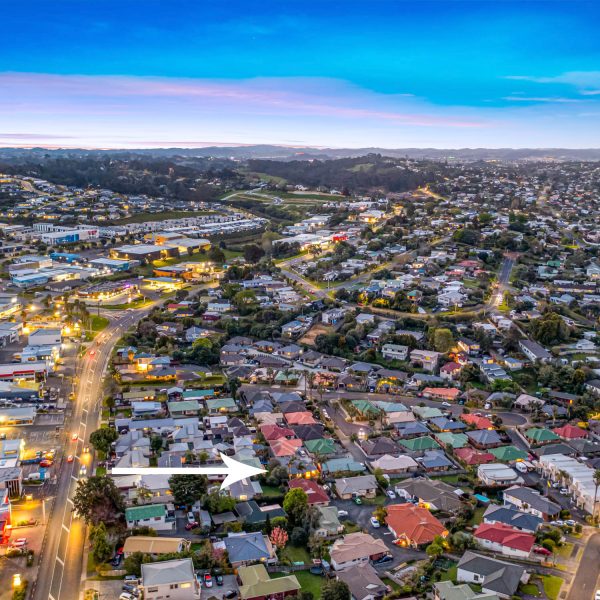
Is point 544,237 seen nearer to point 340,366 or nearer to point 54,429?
point 340,366

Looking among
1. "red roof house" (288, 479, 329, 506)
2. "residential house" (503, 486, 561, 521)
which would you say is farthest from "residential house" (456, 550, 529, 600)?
"red roof house" (288, 479, 329, 506)

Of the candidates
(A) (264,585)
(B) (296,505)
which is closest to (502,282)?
(B) (296,505)

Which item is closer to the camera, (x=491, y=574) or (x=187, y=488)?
(x=491, y=574)

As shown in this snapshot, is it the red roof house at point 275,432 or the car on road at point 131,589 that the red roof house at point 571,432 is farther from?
the car on road at point 131,589

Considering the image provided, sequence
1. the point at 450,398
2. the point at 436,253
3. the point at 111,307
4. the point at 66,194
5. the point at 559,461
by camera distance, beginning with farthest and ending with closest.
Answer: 1. the point at 66,194
2. the point at 436,253
3. the point at 111,307
4. the point at 450,398
5. the point at 559,461

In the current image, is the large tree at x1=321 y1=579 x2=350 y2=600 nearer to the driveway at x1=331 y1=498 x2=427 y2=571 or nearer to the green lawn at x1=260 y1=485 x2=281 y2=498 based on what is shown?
the driveway at x1=331 y1=498 x2=427 y2=571

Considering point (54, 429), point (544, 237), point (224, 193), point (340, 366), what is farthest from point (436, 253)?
point (224, 193)

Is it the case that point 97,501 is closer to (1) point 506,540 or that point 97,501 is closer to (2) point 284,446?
(2) point 284,446
